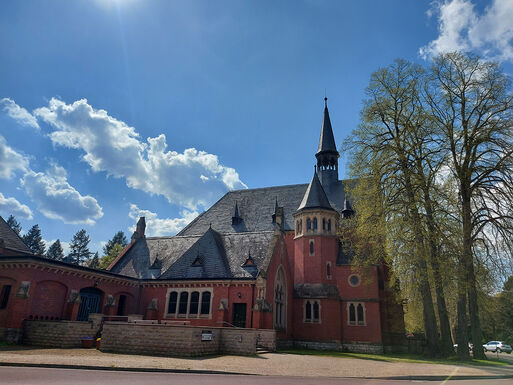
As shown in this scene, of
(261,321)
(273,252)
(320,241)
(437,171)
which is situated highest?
(437,171)

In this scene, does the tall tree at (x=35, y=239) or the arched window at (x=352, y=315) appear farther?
the tall tree at (x=35, y=239)

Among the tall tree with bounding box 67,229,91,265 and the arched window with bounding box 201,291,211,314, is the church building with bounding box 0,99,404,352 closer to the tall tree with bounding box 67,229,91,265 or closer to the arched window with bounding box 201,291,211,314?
the arched window with bounding box 201,291,211,314

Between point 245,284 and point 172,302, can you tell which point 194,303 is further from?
point 245,284

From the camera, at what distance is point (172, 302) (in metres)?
28.7

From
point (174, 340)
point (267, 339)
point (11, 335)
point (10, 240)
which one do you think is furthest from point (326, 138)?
point (11, 335)

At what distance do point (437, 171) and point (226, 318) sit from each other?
18.2m

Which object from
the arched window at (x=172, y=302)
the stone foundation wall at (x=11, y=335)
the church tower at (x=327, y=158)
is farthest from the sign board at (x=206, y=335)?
the church tower at (x=327, y=158)

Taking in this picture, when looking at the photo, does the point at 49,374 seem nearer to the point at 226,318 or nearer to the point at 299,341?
the point at 226,318

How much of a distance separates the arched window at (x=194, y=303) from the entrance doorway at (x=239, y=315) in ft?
10.4

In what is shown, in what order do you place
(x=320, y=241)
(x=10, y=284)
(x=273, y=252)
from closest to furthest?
(x=10, y=284), (x=273, y=252), (x=320, y=241)

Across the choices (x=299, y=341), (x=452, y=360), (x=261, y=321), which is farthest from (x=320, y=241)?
(x=452, y=360)

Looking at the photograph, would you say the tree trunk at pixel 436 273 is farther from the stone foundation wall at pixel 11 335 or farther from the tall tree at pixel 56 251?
the tall tree at pixel 56 251

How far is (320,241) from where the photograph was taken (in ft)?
109

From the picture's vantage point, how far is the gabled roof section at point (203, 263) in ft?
92.7
